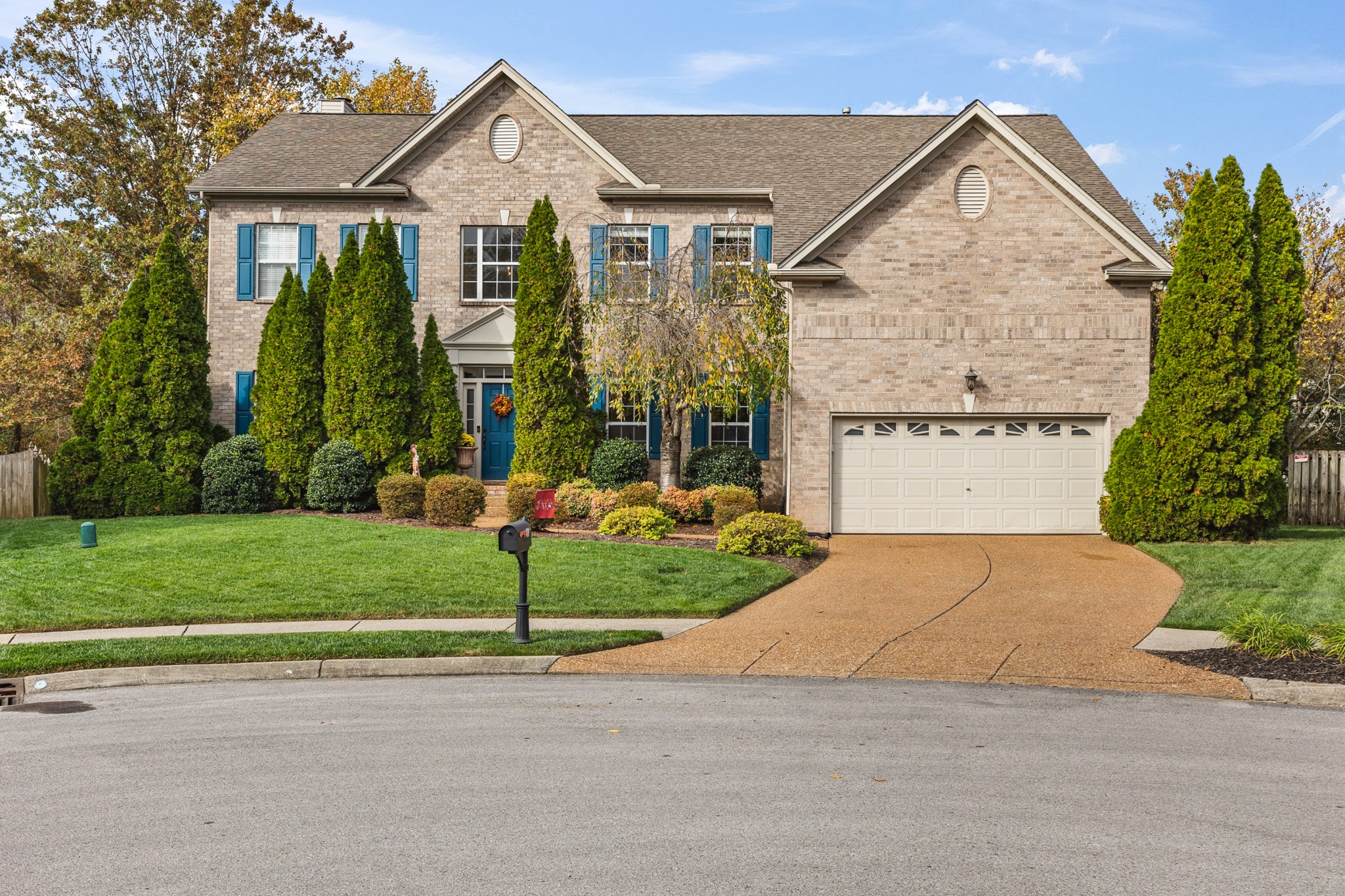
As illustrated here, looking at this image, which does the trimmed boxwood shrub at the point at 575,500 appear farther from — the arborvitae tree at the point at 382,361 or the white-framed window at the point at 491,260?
the white-framed window at the point at 491,260

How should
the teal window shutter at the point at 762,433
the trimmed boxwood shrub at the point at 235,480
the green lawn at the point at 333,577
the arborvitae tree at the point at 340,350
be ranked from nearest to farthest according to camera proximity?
the green lawn at the point at 333,577 → the trimmed boxwood shrub at the point at 235,480 → the arborvitae tree at the point at 340,350 → the teal window shutter at the point at 762,433

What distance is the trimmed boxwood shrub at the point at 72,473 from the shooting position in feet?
65.0

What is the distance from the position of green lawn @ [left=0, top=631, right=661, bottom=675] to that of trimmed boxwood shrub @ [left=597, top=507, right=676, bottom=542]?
6.30 metres

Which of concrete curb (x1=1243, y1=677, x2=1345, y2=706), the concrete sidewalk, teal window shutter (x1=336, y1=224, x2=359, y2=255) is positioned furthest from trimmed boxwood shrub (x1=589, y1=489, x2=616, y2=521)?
concrete curb (x1=1243, y1=677, x2=1345, y2=706)

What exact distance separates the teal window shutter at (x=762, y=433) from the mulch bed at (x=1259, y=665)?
12.7 metres

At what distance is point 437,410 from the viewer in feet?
69.7

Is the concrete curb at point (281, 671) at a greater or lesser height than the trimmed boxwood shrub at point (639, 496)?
lesser

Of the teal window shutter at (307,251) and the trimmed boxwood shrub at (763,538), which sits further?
the teal window shutter at (307,251)

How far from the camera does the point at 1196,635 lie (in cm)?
1069

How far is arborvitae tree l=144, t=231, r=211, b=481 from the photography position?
2036 cm

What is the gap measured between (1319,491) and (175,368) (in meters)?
22.8

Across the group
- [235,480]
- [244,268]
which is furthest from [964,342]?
[244,268]

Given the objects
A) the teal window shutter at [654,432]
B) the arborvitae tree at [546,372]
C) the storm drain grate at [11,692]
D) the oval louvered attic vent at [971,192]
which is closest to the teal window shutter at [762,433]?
the teal window shutter at [654,432]

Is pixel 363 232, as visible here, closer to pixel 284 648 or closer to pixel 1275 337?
pixel 284 648
